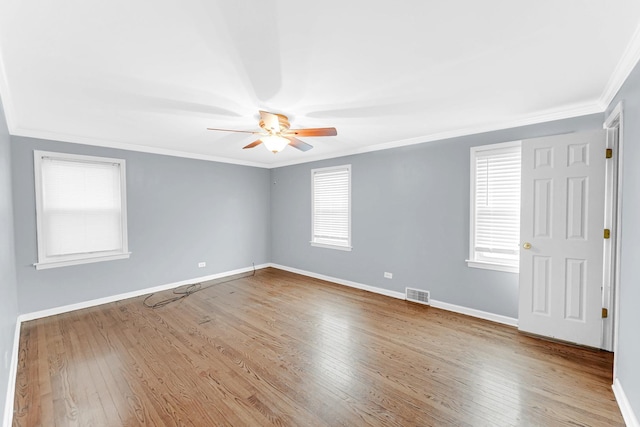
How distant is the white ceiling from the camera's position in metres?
1.42

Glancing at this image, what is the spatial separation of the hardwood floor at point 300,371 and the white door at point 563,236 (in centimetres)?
26

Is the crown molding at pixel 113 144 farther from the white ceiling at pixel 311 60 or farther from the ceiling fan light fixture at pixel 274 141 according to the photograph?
the ceiling fan light fixture at pixel 274 141

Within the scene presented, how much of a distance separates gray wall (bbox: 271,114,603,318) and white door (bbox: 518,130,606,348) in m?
0.25

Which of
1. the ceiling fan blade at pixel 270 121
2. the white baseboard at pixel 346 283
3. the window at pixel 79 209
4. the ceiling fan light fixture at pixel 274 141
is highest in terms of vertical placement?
the ceiling fan blade at pixel 270 121

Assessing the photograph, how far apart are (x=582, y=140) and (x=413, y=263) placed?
2.36 metres

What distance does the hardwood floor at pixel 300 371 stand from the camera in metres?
1.90

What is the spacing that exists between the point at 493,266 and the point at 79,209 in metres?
5.64

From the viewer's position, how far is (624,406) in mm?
1868

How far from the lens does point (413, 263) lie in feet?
13.5

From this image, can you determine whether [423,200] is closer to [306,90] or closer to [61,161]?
[306,90]

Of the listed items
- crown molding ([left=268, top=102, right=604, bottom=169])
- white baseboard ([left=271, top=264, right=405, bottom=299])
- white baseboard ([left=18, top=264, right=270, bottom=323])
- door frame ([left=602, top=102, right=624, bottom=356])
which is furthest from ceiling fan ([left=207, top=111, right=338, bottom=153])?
white baseboard ([left=18, top=264, right=270, bottom=323])

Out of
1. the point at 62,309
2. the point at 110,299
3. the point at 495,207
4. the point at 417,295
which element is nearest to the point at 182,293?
the point at 110,299

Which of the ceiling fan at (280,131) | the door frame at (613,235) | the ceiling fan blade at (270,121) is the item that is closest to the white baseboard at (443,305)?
the door frame at (613,235)

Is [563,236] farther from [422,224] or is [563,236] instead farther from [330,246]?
[330,246]
